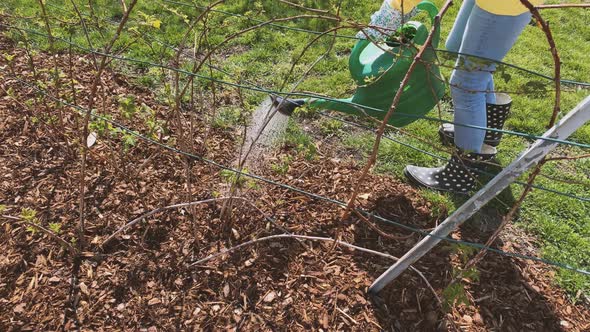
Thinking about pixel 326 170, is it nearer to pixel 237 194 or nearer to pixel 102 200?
pixel 237 194

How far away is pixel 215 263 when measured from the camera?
86.1 inches

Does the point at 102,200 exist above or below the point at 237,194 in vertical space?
below

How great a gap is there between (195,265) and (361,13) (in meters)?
3.55

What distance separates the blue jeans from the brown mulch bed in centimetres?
54

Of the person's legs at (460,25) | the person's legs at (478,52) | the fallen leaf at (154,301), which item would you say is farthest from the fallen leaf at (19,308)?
the person's legs at (460,25)

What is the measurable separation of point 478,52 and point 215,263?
5.45 feet

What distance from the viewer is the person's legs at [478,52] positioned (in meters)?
2.04

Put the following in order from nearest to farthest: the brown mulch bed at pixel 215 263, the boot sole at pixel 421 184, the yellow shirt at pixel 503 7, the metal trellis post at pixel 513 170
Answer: the metal trellis post at pixel 513 170, the yellow shirt at pixel 503 7, the brown mulch bed at pixel 215 263, the boot sole at pixel 421 184

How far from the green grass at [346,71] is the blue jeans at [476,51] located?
373 mm

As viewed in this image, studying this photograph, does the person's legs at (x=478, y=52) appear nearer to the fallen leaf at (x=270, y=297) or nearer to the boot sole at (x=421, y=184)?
the boot sole at (x=421, y=184)

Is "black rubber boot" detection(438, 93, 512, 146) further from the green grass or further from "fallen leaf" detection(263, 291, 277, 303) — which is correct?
"fallen leaf" detection(263, 291, 277, 303)

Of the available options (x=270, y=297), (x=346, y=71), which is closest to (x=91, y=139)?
(x=270, y=297)

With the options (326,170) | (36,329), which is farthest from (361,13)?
(36,329)

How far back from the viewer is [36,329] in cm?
189
